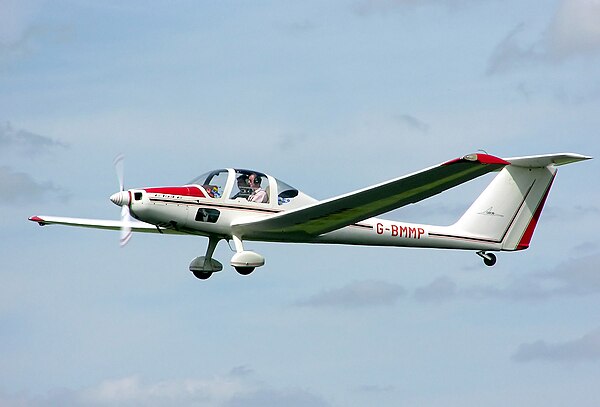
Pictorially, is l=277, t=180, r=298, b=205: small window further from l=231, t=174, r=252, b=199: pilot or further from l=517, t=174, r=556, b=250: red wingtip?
l=517, t=174, r=556, b=250: red wingtip

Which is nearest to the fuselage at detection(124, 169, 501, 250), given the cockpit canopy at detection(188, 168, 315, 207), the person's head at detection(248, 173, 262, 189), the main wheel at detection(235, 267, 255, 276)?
the cockpit canopy at detection(188, 168, 315, 207)

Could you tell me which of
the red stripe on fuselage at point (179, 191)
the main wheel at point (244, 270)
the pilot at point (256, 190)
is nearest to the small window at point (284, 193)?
the pilot at point (256, 190)

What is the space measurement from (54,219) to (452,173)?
→ 1152 centimetres

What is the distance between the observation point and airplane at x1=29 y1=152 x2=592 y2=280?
22.3 meters

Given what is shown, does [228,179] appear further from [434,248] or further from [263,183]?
[434,248]

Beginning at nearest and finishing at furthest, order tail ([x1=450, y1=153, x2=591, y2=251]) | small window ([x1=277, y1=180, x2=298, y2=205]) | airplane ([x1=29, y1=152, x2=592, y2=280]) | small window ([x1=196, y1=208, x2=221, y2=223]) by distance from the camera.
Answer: airplane ([x1=29, y1=152, x2=592, y2=280]), small window ([x1=196, y1=208, x2=221, y2=223]), small window ([x1=277, y1=180, x2=298, y2=205]), tail ([x1=450, y1=153, x2=591, y2=251])

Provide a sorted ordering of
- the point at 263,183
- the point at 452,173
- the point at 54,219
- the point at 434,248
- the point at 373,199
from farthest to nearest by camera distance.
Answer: the point at 54,219, the point at 434,248, the point at 263,183, the point at 373,199, the point at 452,173

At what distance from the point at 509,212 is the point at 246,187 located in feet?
21.6

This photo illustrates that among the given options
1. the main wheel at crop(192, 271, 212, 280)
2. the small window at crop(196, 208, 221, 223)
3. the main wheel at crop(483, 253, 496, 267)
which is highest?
the small window at crop(196, 208, 221, 223)

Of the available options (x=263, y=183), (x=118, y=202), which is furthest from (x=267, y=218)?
(x=118, y=202)

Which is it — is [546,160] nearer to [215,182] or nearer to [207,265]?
[215,182]

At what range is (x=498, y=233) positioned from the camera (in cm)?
2644

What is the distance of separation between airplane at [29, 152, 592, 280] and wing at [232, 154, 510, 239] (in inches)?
0.7

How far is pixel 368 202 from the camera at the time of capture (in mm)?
22484
